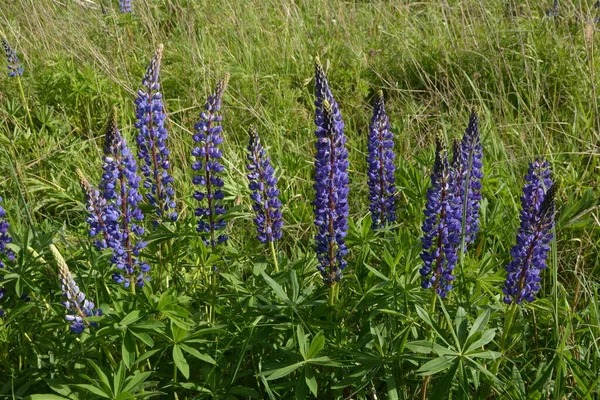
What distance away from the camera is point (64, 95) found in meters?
4.56

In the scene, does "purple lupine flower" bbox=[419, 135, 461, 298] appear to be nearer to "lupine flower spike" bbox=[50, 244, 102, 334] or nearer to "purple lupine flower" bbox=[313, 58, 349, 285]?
"purple lupine flower" bbox=[313, 58, 349, 285]

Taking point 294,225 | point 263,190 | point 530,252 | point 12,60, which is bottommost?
point 294,225

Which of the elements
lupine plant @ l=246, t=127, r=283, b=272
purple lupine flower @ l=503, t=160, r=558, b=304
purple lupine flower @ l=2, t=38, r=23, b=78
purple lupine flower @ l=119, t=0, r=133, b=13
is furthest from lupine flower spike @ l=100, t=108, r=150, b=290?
purple lupine flower @ l=119, t=0, r=133, b=13

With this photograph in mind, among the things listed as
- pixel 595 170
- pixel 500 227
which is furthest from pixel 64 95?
pixel 595 170

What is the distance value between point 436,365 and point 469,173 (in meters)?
0.79

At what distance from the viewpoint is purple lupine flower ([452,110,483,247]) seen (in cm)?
234

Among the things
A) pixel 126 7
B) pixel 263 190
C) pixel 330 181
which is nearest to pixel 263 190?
pixel 263 190

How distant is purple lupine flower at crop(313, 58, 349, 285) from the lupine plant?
0.25 m

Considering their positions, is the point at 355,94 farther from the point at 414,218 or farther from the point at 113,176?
the point at 113,176

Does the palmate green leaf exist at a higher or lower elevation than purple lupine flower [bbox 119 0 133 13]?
lower

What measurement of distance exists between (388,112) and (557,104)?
3.58 feet

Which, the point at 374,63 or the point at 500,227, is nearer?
the point at 500,227

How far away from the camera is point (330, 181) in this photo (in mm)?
2250

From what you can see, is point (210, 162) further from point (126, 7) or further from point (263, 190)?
point (126, 7)
